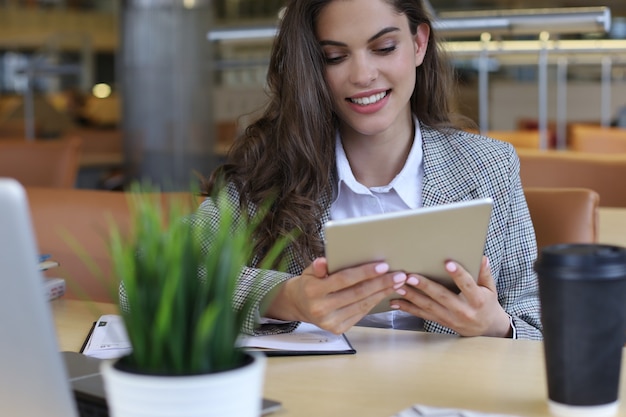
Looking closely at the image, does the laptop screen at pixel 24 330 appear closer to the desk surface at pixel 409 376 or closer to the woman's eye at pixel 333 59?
the desk surface at pixel 409 376

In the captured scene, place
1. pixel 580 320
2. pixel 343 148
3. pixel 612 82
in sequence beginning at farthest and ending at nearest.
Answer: pixel 612 82 < pixel 343 148 < pixel 580 320

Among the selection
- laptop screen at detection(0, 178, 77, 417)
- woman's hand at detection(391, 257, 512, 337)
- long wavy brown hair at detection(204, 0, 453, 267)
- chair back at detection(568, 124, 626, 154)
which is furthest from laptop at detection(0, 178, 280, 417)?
chair back at detection(568, 124, 626, 154)

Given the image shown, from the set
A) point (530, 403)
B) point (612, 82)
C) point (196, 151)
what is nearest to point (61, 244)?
point (530, 403)

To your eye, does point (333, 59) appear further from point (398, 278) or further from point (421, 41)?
point (398, 278)

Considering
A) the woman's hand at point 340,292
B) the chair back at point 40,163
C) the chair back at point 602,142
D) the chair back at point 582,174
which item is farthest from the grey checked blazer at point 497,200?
the chair back at point 602,142

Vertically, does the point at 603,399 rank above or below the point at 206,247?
below

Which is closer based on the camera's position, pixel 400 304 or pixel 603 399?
pixel 603 399

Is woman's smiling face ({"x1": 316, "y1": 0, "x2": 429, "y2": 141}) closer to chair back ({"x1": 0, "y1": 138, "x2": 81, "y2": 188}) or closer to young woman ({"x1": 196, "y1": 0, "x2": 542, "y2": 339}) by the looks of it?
young woman ({"x1": 196, "y1": 0, "x2": 542, "y2": 339})

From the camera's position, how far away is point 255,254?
1938mm

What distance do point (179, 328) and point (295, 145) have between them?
1277 millimetres

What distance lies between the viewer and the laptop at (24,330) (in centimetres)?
77

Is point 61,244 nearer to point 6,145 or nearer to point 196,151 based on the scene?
point 6,145

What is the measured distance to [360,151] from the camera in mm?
2059

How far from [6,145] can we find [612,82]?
913 centimetres
